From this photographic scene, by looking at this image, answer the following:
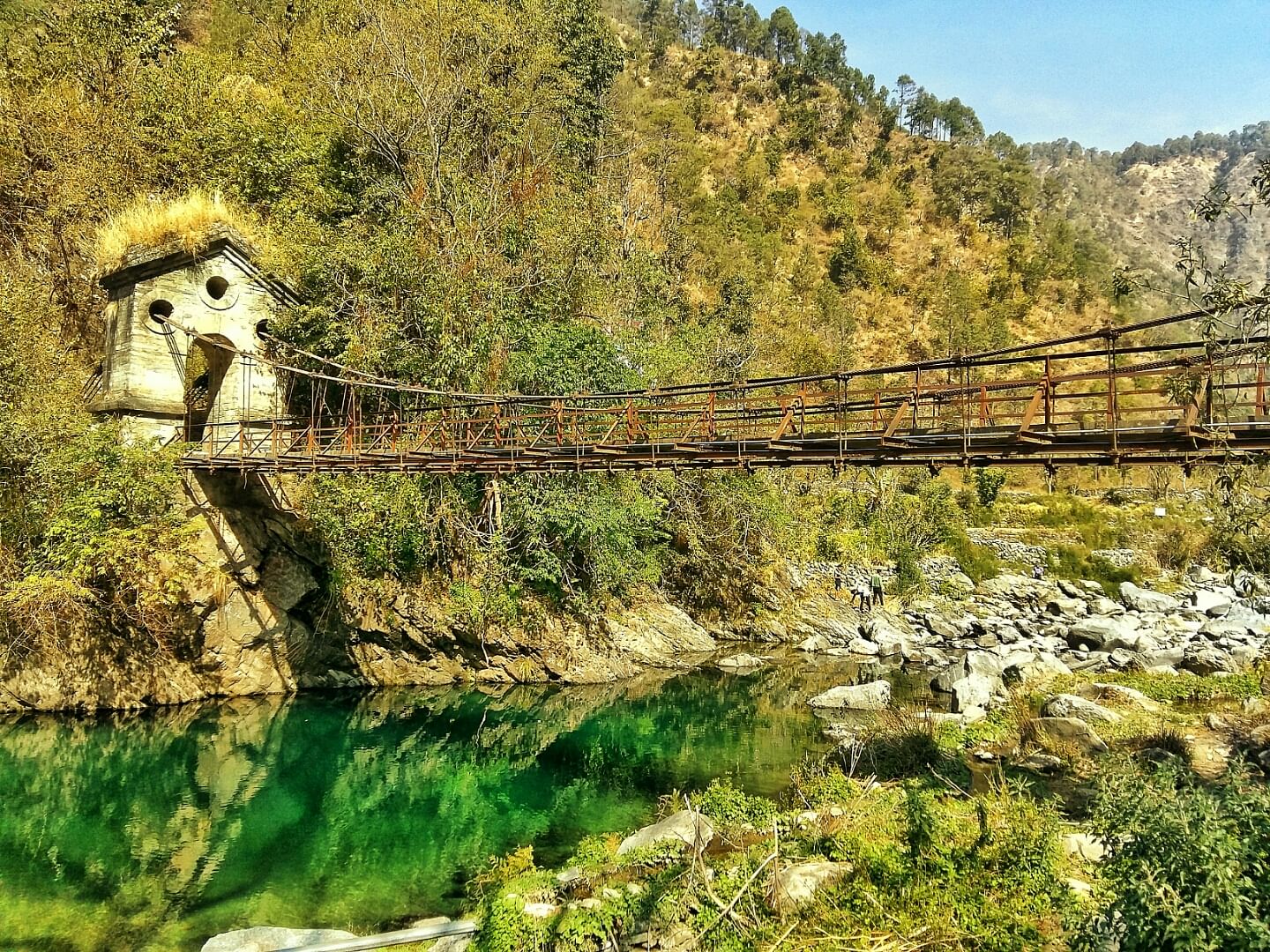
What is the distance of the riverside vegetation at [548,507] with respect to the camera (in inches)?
197

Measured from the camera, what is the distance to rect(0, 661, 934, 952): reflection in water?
21.4ft

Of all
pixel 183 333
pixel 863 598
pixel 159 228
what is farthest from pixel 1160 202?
pixel 183 333

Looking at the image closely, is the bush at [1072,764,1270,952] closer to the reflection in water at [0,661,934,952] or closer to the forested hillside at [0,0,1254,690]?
the reflection in water at [0,661,934,952]

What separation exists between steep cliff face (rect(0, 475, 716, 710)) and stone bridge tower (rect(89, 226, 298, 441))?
1792 millimetres

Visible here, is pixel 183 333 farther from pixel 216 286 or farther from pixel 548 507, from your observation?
pixel 548 507

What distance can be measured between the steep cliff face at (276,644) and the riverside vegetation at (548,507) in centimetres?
14

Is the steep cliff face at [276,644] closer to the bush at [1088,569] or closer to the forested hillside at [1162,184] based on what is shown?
the bush at [1088,569]

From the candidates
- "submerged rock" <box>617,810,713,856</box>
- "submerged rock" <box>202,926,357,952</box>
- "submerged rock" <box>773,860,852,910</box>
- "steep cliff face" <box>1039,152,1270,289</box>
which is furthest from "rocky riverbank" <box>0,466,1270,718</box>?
"steep cliff face" <box>1039,152,1270,289</box>

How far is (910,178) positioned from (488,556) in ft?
156

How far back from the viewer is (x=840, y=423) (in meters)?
8.61

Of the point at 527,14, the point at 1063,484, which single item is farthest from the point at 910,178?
the point at 527,14

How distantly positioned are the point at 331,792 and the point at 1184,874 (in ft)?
29.4

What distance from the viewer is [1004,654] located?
14.4 meters

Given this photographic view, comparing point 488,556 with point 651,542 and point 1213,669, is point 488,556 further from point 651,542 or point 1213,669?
point 1213,669
